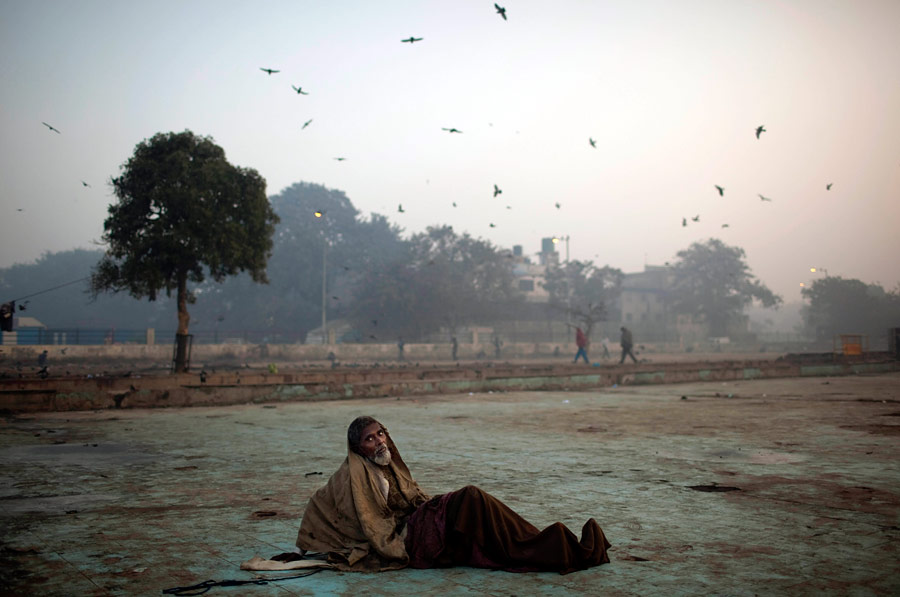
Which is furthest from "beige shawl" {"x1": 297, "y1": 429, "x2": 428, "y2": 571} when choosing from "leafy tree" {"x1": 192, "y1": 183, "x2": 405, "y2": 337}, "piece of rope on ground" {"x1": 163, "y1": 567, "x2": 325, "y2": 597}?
"leafy tree" {"x1": 192, "y1": 183, "x2": 405, "y2": 337}

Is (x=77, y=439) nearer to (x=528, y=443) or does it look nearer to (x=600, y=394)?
(x=528, y=443)

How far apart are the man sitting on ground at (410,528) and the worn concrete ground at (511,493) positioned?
110 mm

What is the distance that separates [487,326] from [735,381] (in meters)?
34.3

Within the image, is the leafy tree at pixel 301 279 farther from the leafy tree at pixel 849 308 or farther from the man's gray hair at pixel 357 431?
the man's gray hair at pixel 357 431

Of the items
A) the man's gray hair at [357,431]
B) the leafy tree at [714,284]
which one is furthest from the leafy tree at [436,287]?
the man's gray hair at [357,431]

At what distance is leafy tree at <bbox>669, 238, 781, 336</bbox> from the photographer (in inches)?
3004

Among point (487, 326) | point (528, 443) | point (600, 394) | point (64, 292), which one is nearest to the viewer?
point (528, 443)

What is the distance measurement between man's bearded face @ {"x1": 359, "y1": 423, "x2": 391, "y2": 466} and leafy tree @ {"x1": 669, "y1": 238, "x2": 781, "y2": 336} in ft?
248

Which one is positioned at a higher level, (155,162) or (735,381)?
(155,162)

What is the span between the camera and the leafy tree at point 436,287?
52.8 meters

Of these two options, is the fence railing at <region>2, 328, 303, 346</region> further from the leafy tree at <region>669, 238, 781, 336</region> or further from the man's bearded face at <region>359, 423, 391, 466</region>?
the leafy tree at <region>669, 238, 781, 336</region>

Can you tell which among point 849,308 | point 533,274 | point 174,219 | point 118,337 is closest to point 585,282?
point 533,274

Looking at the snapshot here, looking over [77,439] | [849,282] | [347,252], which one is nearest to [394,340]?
[347,252]

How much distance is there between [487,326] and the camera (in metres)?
57.3
